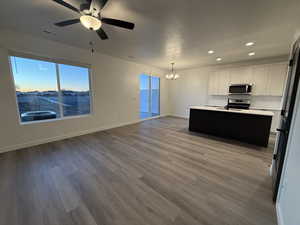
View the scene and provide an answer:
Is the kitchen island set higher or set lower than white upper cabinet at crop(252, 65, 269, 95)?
lower

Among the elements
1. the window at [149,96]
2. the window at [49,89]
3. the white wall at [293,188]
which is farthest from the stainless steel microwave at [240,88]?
the window at [49,89]

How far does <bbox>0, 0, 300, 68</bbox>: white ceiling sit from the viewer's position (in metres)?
1.91

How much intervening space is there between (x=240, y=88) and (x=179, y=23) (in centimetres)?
388

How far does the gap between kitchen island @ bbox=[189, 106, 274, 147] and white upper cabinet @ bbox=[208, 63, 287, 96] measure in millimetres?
1611

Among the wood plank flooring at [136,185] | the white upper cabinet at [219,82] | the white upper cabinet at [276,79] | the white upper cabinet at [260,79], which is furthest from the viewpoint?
the white upper cabinet at [219,82]

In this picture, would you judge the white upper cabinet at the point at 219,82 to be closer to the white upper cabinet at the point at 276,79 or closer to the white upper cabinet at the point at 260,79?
the white upper cabinet at the point at 260,79

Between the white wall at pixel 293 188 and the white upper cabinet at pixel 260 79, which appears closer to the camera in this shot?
the white wall at pixel 293 188

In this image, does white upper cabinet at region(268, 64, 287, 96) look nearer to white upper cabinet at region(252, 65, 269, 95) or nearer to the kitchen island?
white upper cabinet at region(252, 65, 269, 95)

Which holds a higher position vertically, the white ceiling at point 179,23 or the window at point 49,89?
the white ceiling at point 179,23

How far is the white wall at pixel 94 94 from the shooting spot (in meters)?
2.88

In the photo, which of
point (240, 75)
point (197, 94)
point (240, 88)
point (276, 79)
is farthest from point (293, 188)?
point (197, 94)

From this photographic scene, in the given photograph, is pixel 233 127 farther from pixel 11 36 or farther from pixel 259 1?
pixel 11 36

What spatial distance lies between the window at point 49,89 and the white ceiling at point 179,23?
0.78 m

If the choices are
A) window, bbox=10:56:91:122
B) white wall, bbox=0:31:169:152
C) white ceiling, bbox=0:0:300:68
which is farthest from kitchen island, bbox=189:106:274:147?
window, bbox=10:56:91:122
